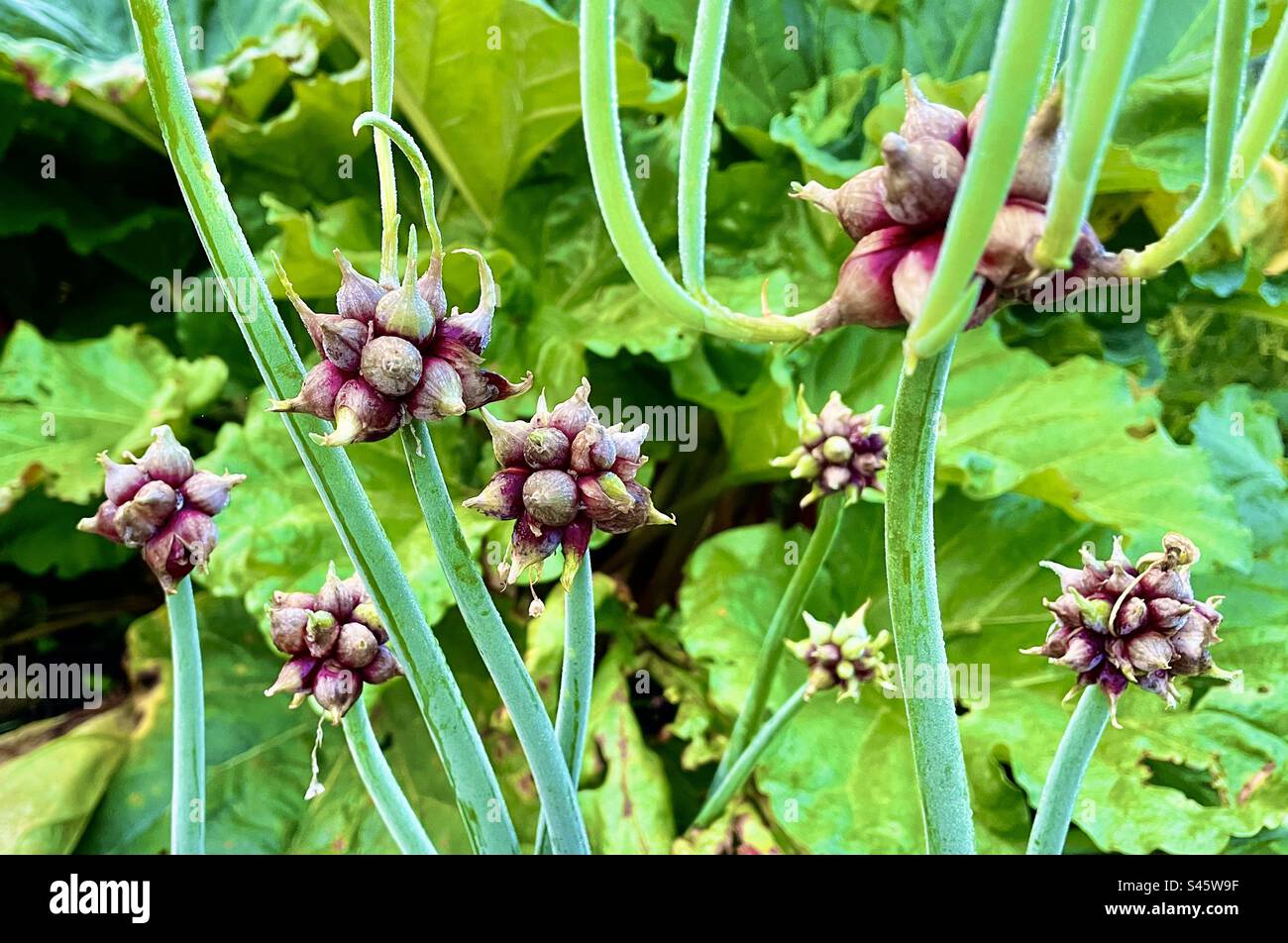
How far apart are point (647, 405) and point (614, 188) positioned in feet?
2.12

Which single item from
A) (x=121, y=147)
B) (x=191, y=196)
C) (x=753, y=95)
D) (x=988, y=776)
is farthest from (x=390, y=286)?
(x=121, y=147)

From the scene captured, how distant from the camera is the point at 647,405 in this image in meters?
0.79

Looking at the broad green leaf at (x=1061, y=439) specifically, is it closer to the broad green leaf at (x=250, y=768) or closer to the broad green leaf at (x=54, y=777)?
the broad green leaf at (x=250, y=768)

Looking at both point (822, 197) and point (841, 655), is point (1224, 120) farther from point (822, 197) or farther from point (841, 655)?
point (841, 655)

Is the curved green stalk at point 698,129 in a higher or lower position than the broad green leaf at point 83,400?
lower

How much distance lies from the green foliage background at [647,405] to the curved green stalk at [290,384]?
36 centimetres

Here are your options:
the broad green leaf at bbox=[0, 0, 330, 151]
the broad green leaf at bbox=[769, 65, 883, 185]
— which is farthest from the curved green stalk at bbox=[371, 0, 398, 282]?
the broad green leaf at bbox=[0, 0, 330, 151]

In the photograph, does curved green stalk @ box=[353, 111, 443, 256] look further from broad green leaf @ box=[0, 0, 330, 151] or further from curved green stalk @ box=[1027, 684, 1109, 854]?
broad green leaf @ box=[0, 0, 330, 151]

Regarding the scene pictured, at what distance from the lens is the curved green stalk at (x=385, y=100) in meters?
0.18

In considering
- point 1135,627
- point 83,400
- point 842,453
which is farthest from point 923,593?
point 83,400

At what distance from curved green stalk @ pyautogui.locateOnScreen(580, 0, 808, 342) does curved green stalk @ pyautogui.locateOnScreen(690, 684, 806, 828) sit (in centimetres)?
21

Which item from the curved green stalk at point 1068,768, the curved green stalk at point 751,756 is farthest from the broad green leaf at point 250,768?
the curved green stalk at point 1068,768

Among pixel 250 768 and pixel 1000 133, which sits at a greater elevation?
pixel 1000 133

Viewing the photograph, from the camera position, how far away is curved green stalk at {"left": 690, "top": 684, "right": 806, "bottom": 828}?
0.35m
